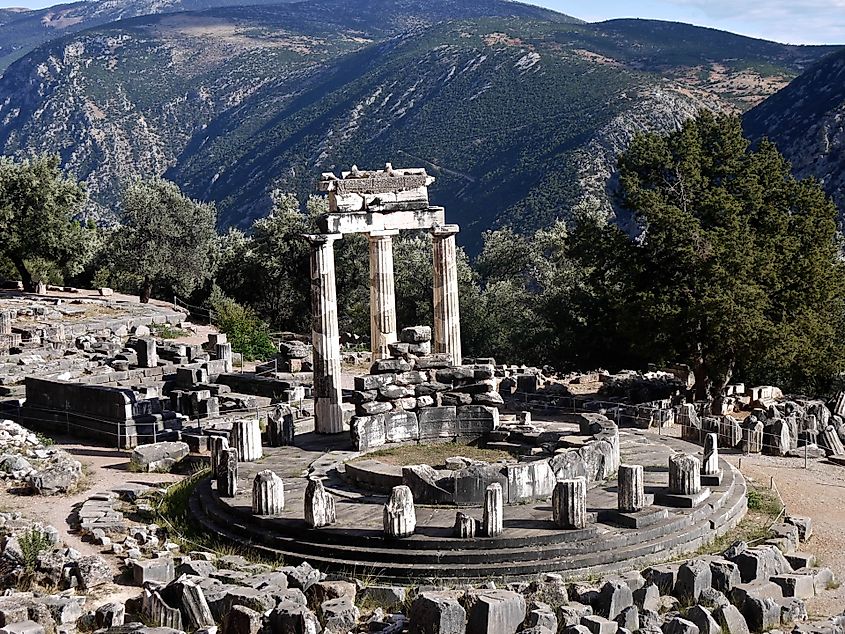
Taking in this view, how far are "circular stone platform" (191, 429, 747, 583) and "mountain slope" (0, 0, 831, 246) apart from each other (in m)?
43.3

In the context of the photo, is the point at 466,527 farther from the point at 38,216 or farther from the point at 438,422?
the point at 38,216

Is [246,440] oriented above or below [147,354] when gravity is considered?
below

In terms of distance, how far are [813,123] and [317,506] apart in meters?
64.9

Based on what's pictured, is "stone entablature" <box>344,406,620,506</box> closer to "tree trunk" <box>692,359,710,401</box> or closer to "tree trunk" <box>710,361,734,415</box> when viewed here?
"tree trunk" <box>710,361,734,415</box>

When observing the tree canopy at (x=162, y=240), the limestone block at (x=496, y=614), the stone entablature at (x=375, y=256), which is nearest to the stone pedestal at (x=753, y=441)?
the stone entablature at (x=375, y=256)

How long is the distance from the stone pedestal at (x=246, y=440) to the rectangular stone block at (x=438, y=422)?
144 inches

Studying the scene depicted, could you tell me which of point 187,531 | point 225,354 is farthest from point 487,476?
point 225,354

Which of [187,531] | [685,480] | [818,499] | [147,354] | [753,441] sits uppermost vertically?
[147,354]

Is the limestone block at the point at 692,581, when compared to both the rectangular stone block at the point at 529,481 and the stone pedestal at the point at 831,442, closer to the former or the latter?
the rectangular stone block at the point at 529,481

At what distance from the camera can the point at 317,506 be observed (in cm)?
1780

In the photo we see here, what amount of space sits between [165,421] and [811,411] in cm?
1701

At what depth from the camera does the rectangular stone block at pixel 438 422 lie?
78.9ft

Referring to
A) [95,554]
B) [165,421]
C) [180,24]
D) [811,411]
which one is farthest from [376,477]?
[180,24]

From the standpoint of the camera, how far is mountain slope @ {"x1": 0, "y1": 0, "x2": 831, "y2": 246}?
8700 cm
